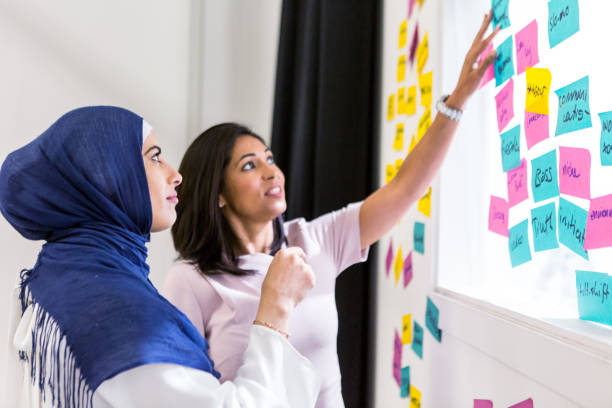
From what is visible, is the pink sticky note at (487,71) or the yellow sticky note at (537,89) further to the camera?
the pink sticky note at (487,71)

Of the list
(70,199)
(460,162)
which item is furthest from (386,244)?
(70,199)

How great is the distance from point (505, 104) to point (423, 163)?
0.24 metres

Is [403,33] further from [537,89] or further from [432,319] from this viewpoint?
[432,319]

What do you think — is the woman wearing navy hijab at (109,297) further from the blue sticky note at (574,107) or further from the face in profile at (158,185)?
the blue sticky note at (574,107)

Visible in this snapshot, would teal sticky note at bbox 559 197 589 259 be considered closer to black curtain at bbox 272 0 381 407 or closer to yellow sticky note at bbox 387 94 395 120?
yellow sticky note at bbox 387 94 395 120

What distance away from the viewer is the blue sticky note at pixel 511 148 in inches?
43.1

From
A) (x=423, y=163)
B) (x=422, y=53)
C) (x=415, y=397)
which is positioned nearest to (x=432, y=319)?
(x=415, y=397)

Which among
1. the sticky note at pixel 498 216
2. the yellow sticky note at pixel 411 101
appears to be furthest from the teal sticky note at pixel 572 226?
the yellow sticky note at pixel 411 101

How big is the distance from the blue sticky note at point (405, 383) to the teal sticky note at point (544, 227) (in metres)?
0.68

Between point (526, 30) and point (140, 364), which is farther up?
point (526, 30)

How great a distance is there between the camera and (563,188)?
36.0 inches

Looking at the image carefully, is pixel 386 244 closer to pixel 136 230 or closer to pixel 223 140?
pixel 223 140

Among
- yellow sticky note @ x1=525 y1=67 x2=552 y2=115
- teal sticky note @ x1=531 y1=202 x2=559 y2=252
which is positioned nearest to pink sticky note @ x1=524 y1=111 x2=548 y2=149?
yellow sticky note @ x1=525 y1=67 x2=552 y2=115

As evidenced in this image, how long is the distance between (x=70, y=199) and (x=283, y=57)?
4.83 ft
